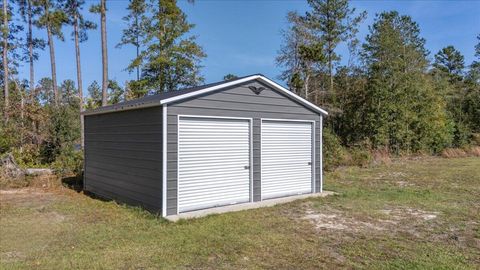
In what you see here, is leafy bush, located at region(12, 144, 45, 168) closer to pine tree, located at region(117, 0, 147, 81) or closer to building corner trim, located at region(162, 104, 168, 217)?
building corner trim, located at region(162, 104, 168, 217)

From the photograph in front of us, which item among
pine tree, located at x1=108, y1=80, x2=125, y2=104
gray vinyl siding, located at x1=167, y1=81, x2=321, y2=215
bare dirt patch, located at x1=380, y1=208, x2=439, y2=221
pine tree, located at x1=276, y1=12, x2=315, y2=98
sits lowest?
bare dirt patch, located at x1=380, y1=208, x2=439, y2=221

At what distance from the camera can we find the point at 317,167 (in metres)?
8.78

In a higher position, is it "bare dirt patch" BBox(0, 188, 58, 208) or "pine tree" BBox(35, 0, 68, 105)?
"pine tree" BBox(35, 0, 68, 105)

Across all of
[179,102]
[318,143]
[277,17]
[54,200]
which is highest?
[277,17]

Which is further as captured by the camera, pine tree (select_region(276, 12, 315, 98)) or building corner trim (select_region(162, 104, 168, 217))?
pine tree (select_region(276, 12, 315, 98))

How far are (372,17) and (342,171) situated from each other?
519 inches

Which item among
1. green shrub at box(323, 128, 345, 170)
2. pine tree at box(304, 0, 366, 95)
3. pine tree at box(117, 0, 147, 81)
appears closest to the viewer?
green shrub at box(323, 128, 345, 170)

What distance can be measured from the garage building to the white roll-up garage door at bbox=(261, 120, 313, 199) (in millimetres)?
22

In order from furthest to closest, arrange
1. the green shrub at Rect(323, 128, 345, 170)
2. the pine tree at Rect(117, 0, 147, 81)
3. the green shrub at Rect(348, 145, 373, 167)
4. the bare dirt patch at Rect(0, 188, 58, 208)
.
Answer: the pine tree at Rect(117, 0, 147, 81) < the green shrub at Rect(348, 145, 373, 167) < the green shrub at Rect(323, 128, 345, 170) < the bare dirt patch at Rect(0, 188, 58, 208)

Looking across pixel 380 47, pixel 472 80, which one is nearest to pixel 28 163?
pixel 380 47

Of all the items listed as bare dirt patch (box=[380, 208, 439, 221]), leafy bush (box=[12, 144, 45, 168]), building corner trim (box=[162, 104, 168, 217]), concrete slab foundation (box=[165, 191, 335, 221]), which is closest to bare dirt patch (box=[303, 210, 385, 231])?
bare dirt patch (box=[380, 208, 439, 221])

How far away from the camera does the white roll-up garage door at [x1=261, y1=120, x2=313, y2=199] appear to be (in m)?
7.77

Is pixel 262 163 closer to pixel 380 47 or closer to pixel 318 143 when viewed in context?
pixel 318 143

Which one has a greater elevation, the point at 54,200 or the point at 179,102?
the point at 179,102
